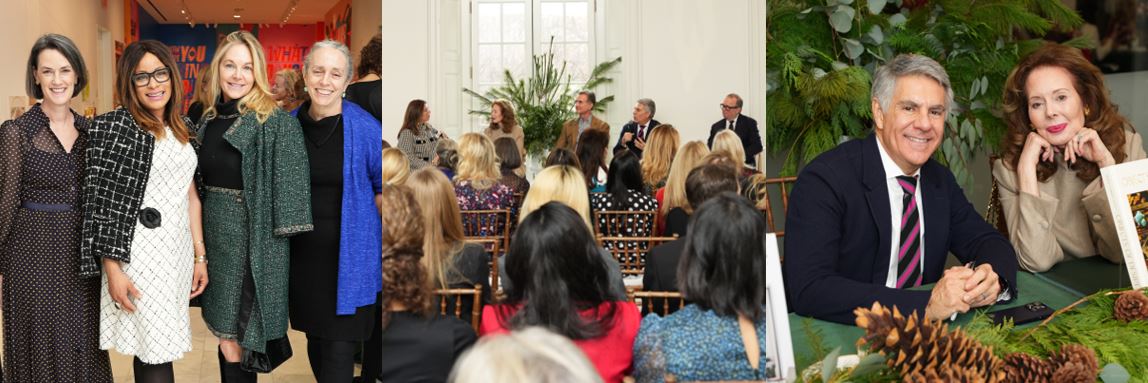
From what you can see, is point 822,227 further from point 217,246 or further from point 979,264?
point 217,246

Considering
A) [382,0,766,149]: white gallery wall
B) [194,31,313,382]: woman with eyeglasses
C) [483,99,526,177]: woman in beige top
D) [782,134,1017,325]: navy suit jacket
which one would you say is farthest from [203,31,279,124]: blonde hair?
[782,134,1017,325]: navy suit jacket

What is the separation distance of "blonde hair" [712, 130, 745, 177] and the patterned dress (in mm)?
1522

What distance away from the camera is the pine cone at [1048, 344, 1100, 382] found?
1243 millimetres

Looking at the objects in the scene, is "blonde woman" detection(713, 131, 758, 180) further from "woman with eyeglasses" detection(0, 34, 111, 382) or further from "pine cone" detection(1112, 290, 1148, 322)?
"woman with eyeglasses" detection(0, 34, 111, 382)

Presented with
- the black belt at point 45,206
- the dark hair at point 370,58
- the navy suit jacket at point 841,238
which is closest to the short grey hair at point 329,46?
the dark hair at point 370,58

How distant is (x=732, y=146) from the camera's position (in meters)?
1.32

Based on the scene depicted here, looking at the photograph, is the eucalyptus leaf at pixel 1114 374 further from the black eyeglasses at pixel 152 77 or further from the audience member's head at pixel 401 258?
the black eyeglasses at pixel 152 77

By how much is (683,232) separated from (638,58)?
0.24m

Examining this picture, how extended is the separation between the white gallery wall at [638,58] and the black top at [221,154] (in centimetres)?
116

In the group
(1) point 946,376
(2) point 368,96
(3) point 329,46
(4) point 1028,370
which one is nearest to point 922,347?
(1) point 946,376

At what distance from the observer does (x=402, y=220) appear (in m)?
1.36

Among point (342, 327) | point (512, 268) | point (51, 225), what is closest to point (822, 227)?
point (512, 268)

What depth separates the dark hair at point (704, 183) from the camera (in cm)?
131

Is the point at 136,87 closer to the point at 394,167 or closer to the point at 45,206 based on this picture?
the point at 45,206
